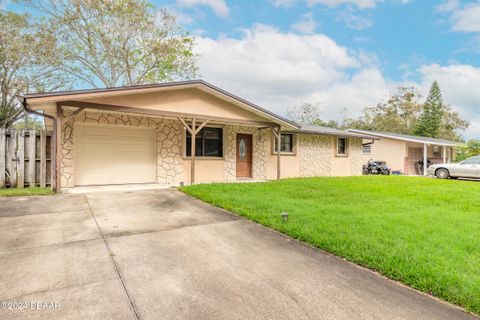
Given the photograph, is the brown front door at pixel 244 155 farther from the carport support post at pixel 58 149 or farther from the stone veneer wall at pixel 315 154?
the carport support post at pixel 58 149

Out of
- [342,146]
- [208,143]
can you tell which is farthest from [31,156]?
[342,146]

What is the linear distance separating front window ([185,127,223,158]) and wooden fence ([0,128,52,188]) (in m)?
4.59

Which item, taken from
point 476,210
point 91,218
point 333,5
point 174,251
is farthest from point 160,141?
point 333,5

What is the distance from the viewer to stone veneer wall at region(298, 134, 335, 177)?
45.3ft

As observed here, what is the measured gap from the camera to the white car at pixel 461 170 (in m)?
13.6

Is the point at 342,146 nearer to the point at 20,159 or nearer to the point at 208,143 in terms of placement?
the point at 208,143

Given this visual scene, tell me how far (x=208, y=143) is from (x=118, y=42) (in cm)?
1227

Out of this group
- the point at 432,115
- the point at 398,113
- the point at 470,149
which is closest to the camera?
the point at 470,149

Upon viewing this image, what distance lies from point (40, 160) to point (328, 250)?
8.76m

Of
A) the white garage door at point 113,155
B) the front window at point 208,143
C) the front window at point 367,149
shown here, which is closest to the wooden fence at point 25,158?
the white garage door at point 113,155

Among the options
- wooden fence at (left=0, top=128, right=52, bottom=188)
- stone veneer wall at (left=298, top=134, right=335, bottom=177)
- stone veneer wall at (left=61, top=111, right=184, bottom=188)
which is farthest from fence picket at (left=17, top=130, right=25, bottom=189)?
stone veneer wall at (left=298, top=134, right=335, bottom=177)

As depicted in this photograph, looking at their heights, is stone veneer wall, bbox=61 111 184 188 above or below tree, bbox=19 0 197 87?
below

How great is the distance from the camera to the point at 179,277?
277 cm

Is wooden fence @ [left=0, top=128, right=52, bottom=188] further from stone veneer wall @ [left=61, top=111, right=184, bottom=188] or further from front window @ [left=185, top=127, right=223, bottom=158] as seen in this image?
front window @ [left=185, top=127, right=223, bottom=158]
